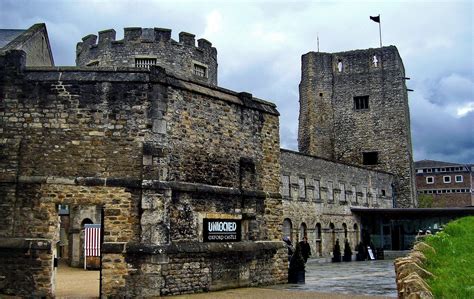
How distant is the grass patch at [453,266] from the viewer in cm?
661

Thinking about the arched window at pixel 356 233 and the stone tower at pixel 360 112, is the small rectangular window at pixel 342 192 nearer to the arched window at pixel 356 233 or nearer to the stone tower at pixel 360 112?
the arched window at pixel 356 233

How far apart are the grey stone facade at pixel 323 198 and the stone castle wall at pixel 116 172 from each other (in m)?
16.6

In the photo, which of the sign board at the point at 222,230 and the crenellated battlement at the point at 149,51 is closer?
the sign board at the point at 222,230

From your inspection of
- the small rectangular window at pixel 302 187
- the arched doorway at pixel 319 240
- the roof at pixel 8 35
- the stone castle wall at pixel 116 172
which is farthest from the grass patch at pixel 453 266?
the arched doorway at pixel 319 240

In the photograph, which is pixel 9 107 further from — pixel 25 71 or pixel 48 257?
pixel 48 257

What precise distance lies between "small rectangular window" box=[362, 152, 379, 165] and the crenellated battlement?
22.7m

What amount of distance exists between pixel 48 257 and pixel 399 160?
3782 cm

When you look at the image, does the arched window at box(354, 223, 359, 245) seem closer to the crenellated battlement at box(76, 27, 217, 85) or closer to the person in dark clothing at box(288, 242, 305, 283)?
the crenellated battlement at box(76, 27, 217, 85)

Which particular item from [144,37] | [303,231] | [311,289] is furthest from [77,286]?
[303,231]

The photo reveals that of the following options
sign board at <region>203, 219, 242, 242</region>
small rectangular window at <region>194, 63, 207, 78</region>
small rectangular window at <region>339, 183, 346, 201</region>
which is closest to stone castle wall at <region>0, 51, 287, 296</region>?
sign board at <region>203, 219, 242, 242</region>

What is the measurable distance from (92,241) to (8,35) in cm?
1050

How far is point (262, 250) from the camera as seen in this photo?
17.9 metres

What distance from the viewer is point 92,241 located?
2644 centimetres

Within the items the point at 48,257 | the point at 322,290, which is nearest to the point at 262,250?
the point at 322,290
